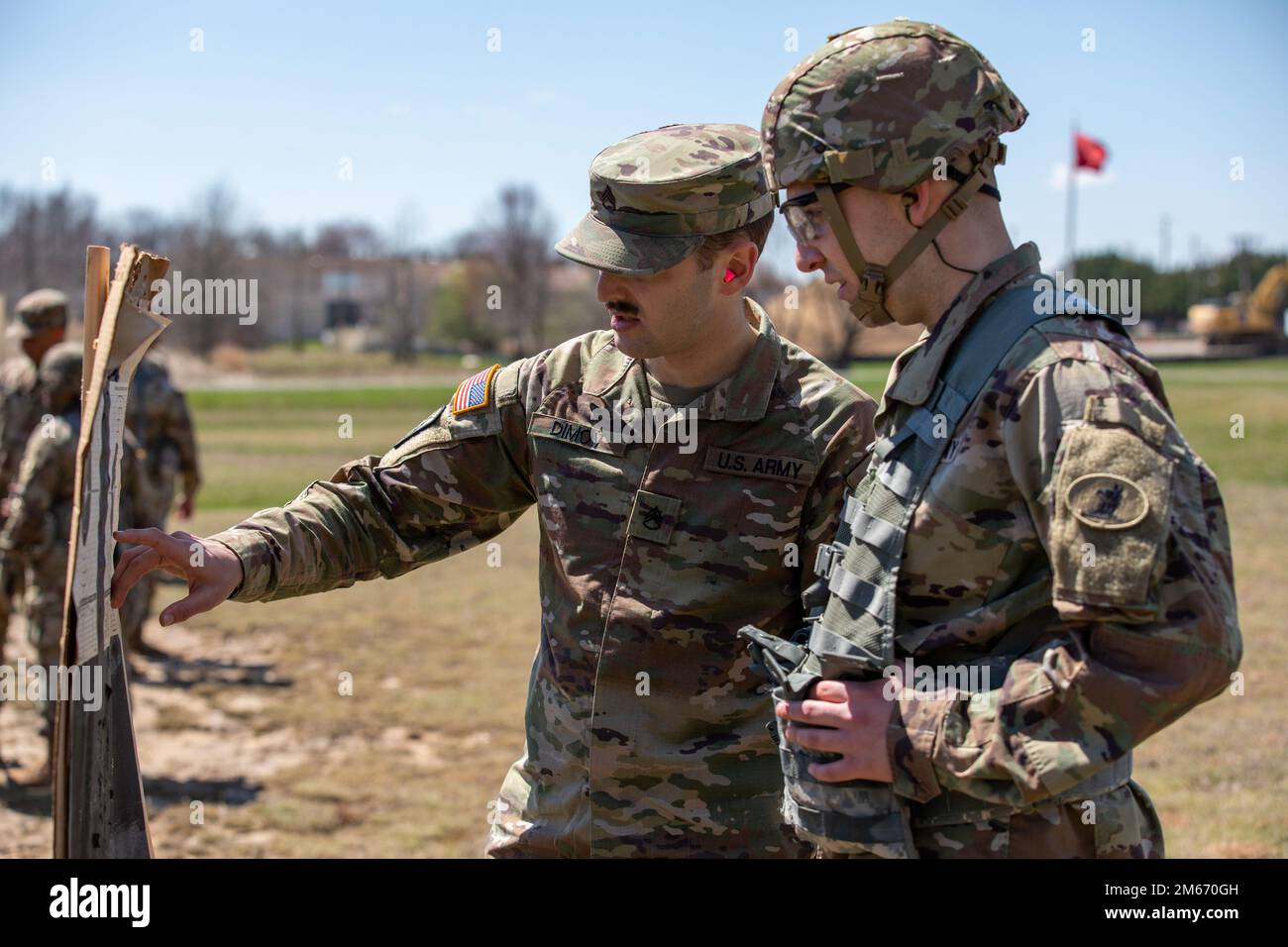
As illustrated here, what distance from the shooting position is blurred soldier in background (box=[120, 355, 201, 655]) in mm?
8922

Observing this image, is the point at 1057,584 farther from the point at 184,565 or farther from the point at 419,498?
the point at 184,565

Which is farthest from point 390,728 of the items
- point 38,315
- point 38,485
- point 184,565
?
point 184,565

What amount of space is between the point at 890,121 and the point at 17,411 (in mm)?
7084

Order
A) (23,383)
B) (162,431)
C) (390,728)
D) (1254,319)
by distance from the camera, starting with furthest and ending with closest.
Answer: (1254,319)
(162,431)
(390,728)
(23,383)

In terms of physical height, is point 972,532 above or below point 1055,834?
above

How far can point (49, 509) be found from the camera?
699cm

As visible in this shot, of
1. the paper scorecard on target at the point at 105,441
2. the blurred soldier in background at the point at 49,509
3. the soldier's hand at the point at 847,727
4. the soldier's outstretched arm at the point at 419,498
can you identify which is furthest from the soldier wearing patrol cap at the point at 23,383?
the soldier's hand at the point at 847,727

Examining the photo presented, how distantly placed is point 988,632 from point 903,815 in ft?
1.11

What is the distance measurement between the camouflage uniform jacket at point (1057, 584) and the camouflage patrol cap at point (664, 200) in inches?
Answer: 32.2

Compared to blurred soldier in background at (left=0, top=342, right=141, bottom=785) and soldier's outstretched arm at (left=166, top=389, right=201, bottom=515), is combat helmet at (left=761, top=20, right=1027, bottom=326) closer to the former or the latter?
blurred soldier in background at (left=0, top=342, right=141, bottom=785)

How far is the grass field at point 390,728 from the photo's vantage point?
6.22 meters

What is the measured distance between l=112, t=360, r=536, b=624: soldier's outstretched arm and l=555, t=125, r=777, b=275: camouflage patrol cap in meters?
0.47
